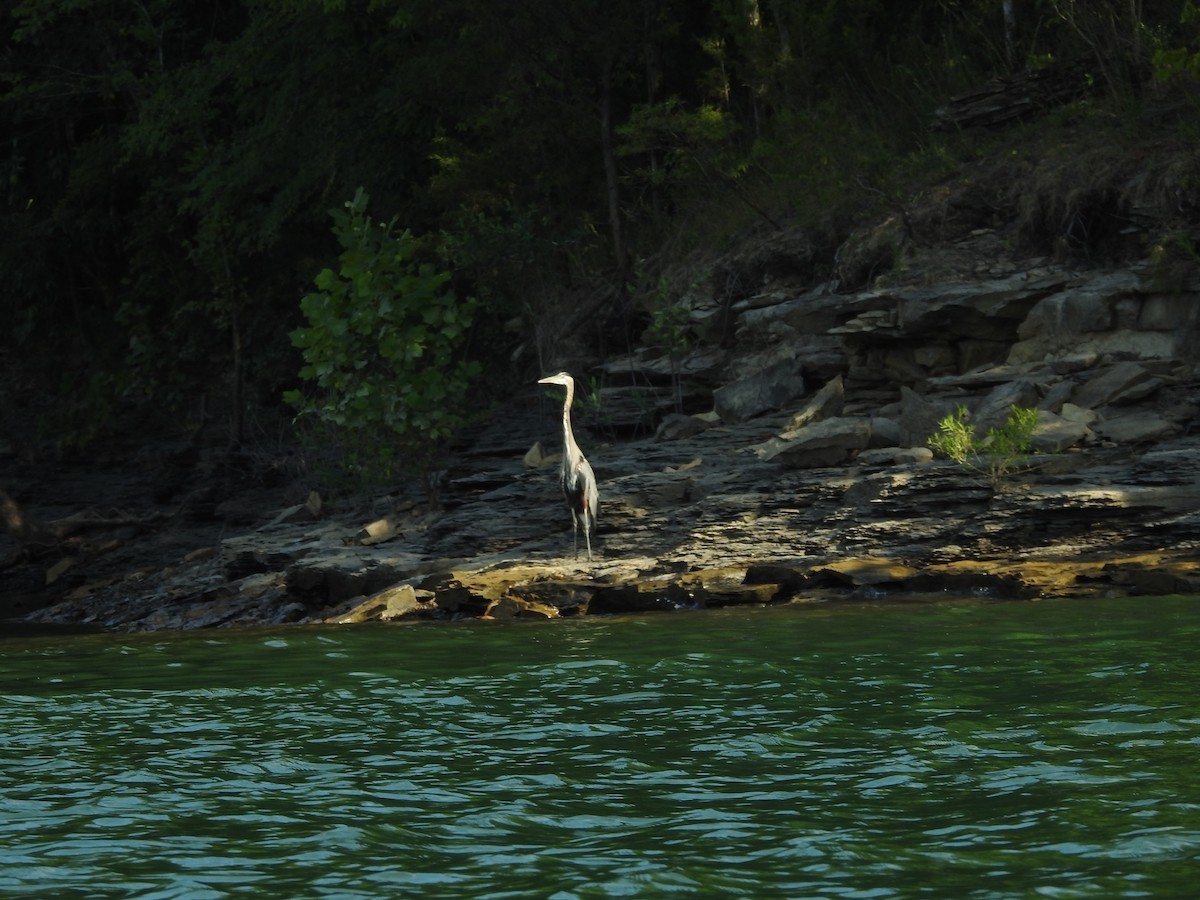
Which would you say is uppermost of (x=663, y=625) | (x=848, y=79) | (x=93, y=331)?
(x=848, y=79)

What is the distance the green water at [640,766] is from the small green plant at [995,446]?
8.72ft

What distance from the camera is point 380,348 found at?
1836 cm

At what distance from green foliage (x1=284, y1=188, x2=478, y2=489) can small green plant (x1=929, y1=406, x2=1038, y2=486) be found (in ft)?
21.0

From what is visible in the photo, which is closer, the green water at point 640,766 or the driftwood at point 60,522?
the green water at point 640,766

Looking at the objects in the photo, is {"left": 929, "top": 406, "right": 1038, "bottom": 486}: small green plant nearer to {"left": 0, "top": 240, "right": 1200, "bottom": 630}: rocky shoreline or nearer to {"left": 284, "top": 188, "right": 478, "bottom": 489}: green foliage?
{"left": 0, "top": 240, "right": 1200, "bottom": 630}: rocky shoreline

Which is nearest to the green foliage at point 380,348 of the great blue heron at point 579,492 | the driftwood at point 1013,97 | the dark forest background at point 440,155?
the dark forest background at point 440,155

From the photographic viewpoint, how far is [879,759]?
6.89m

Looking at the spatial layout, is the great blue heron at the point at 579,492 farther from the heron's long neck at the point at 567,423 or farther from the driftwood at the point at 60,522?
the driftwood at the point at 60,522

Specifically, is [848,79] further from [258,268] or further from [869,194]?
[258,268]

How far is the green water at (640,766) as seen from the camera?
5297 mm

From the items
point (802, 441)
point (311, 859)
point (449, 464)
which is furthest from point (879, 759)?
point (449, 464)

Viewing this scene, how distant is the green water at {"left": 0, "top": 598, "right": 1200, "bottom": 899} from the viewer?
5.30 meters

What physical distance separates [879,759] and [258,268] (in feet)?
78.9

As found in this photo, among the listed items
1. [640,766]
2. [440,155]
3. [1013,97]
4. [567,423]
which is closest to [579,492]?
[567,423]
